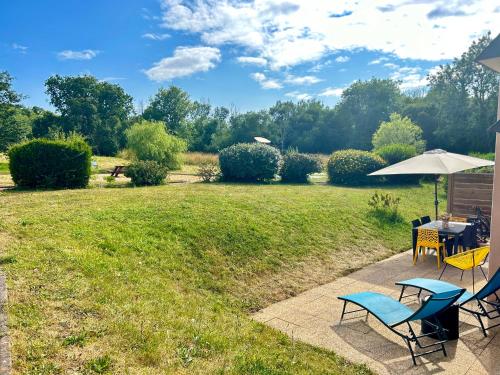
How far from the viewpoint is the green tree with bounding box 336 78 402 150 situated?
47562 mm

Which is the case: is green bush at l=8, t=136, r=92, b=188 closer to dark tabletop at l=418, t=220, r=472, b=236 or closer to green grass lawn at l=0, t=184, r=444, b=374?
green grass lawn at l=0, t=184, r=444, b=374

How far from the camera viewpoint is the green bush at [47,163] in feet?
38.8

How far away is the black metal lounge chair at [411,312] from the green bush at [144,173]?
1091cm

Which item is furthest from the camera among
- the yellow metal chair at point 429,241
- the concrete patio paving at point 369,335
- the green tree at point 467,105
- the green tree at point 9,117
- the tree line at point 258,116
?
the tree line at point 258,116

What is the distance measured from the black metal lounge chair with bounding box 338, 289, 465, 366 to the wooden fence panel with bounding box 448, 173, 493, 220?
8864 millimetres

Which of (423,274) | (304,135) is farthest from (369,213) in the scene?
(304,135)

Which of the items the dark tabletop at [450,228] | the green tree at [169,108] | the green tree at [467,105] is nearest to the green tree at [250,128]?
the green tree at [169,108]

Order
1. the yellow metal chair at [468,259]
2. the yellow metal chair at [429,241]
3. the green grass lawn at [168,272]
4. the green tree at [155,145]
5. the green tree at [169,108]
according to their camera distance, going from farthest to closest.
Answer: the green tree at [169,108], the green tree at [155,145], the yellow metal chair at [429,241], the yellow metal chair at [468,259], the green grass lawn at [168,272]

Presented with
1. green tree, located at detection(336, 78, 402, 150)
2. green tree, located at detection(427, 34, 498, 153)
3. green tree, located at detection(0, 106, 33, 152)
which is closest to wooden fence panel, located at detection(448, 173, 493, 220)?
green tree, located at detection(427, 34, 498, 153)

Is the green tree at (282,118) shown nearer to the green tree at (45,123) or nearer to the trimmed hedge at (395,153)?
the green tree at (45,123)

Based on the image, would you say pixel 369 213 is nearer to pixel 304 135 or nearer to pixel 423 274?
pixel 423 274

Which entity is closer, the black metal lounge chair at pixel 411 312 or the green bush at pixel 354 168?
the black metal lounge chair at pixel 411 312

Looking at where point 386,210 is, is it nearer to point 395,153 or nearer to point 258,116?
point 395,153

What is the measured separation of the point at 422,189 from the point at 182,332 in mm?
15631
